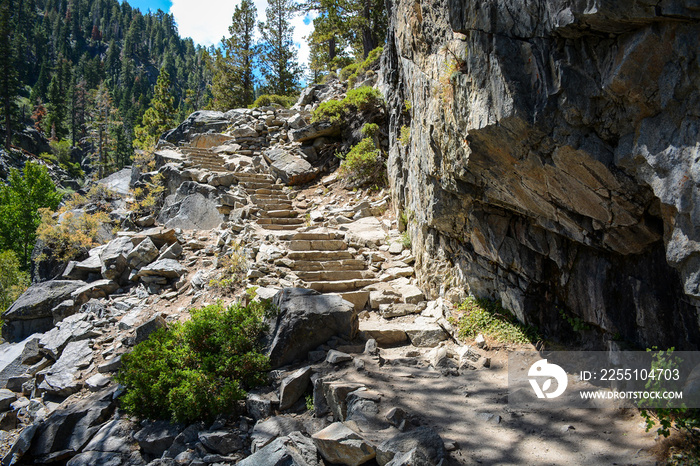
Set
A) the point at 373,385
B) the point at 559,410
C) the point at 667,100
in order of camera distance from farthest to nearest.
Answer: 1. the point at 373,385
2. the point at 559,410
3. the point at 667,100

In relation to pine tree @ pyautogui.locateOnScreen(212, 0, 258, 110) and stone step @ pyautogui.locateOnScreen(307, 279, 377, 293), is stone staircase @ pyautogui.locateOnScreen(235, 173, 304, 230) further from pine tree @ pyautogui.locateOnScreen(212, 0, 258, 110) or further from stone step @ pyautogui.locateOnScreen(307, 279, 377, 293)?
pine tree @ pyautogui.locateOnScreen(212, 0, 258, 110)

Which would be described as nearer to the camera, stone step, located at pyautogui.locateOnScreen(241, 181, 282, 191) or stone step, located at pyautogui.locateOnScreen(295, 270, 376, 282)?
stone step, located at pyautogui.locateOnScreen(295, 270, 376, 282)

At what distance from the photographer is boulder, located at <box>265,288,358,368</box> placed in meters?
6.35

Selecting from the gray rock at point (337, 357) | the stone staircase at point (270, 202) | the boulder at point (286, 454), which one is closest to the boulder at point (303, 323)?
the gray rock at point (337, 357)

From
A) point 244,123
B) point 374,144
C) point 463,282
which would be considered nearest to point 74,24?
point 244,123

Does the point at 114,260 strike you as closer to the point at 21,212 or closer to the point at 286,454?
the point at 286,454

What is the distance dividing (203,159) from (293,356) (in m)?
13.4

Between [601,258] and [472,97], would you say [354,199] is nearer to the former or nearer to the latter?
[472,97]

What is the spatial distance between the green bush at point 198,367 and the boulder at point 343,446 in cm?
185

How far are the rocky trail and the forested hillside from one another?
2570 centimetres

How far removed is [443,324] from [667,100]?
16.4 ft

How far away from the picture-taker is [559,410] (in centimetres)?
463

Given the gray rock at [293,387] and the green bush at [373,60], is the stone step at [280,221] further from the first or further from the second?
the green bush at [373,60]

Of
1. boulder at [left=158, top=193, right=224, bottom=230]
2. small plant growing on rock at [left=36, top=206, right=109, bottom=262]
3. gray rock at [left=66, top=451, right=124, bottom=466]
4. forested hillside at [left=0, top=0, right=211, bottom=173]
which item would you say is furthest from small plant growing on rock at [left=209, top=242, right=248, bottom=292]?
forested hillside at [left=0, top=0, right=211, bottom=173]
